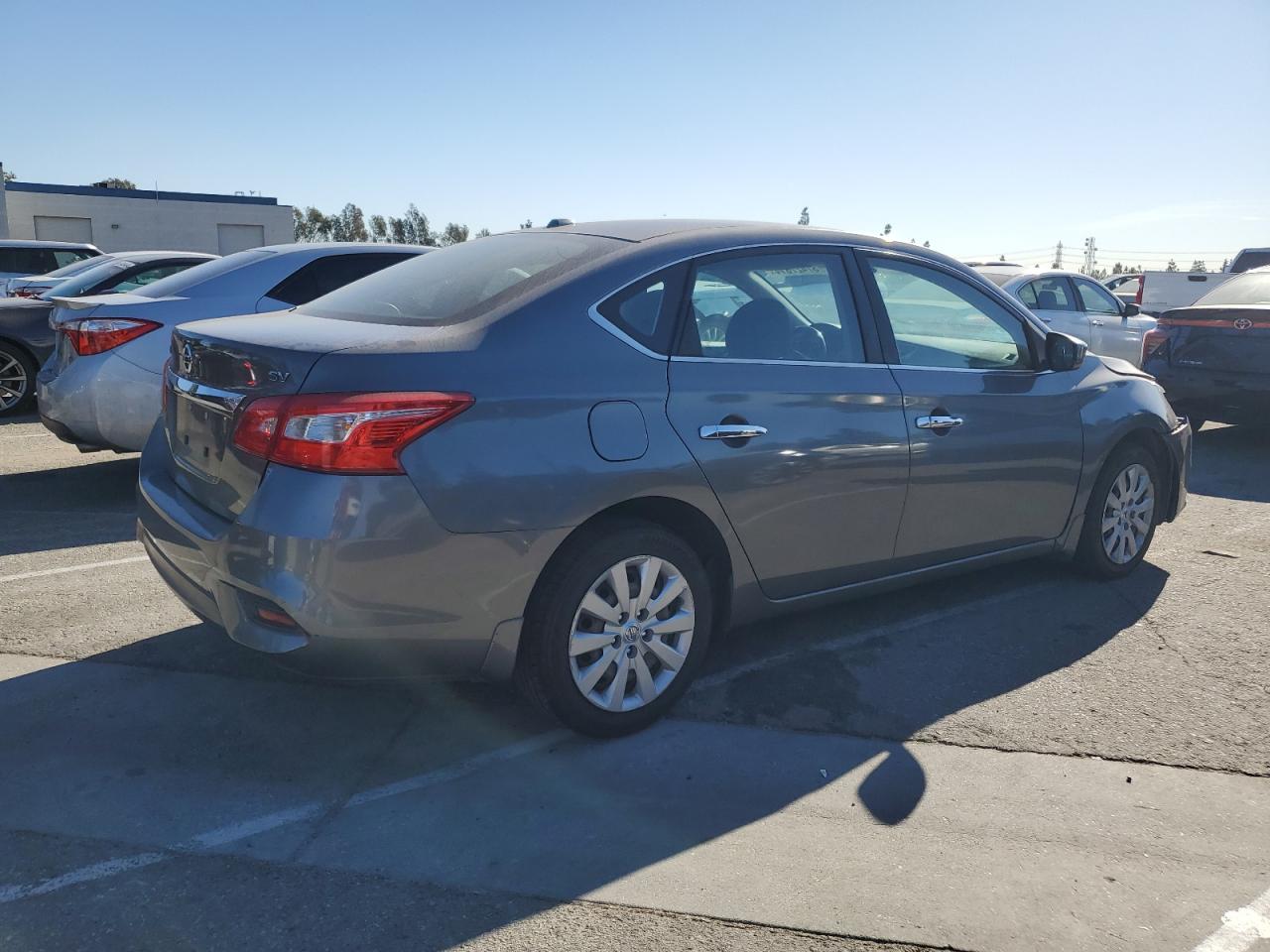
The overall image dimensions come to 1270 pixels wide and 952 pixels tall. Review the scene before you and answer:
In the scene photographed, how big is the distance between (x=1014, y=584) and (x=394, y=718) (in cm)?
325

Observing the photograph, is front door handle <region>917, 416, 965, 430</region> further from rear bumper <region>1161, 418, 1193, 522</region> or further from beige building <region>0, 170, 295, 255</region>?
beige building <region>0, 170, 295, 255</region>

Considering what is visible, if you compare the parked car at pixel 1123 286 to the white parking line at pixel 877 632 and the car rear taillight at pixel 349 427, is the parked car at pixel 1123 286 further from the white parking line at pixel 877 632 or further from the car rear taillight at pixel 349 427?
the car rear taillight at pixel 349 427

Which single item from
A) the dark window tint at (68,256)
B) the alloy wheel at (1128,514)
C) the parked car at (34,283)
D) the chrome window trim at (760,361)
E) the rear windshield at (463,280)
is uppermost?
the rear windshield at (463,280)

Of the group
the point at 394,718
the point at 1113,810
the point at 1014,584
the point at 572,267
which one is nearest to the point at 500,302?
the point at 572,267

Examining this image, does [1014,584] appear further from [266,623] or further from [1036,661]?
[266,623]

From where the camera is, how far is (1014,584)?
5223 mm

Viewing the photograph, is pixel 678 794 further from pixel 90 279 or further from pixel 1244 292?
pixel 1244 292

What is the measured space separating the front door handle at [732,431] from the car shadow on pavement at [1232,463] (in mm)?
5397

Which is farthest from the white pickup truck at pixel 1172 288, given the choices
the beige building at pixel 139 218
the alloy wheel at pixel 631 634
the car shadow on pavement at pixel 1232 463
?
the beige building at pixel 139 218

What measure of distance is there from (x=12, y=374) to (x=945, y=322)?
8.98 meters

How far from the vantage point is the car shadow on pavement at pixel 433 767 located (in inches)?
108

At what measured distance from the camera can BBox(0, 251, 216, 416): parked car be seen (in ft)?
28.6

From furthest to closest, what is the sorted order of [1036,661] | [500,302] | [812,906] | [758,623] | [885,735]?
[758,623]
[1036,661]
[885,735]
[500,302]
[812,906]

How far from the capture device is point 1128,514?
5.20 meters
